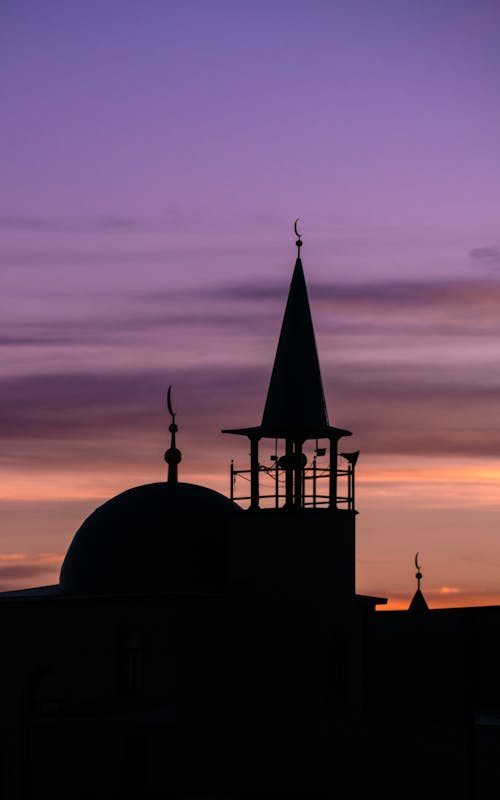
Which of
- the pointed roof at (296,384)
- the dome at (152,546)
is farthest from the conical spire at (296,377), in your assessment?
the dome at (152,546)

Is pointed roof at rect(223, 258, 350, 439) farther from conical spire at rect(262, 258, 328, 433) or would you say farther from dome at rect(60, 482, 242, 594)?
dome at rect(60, 482, 242, 594)

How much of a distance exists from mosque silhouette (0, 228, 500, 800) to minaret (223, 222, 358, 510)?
0.04 meters

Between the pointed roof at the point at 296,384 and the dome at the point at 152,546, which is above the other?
the pointed roof at the point at 296,384

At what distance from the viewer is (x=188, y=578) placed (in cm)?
4816

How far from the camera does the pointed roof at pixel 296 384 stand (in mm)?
48156

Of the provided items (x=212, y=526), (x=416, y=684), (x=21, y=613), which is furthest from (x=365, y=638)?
(x=21, y=613)

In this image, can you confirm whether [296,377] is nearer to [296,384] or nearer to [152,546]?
[296,384]

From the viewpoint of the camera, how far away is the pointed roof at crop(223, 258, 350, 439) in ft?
158

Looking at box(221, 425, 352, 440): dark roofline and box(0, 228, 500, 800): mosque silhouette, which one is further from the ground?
box(221, 425, 352, 440): dark roofline

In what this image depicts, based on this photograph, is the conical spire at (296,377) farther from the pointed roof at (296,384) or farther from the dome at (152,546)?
the dome at (152,546)

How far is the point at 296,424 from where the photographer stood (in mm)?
48000

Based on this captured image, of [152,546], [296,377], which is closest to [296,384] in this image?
[296,377]

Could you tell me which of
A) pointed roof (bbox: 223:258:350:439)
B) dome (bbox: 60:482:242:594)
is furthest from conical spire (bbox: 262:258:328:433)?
dome (bbox: 60:482:242:594)

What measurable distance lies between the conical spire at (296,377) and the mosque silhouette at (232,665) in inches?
1.7
